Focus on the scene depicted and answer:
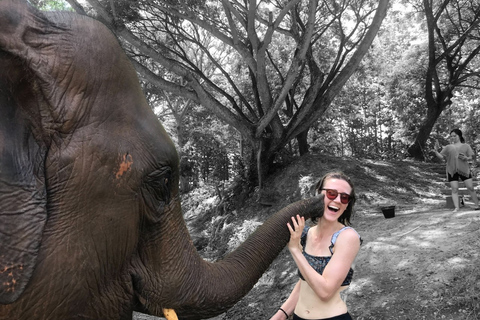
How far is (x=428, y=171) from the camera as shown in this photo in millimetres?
14516

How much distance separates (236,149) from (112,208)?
25.6 meters

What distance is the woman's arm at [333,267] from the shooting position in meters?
1.99

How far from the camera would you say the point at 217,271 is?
6.50ft

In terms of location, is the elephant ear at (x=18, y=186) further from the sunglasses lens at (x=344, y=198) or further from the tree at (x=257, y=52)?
the tree at (x=257, y=52)

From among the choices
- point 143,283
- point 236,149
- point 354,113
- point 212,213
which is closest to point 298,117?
point 212,213

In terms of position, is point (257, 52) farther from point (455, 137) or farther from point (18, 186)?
point (18, 186)

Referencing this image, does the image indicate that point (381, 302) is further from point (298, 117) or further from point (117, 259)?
point (298, 117)

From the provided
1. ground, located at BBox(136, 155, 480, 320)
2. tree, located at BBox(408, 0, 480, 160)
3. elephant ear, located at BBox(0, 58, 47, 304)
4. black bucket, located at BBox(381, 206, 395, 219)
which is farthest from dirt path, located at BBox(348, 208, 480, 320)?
tree, located at BBox(408, 0, 480, 160)

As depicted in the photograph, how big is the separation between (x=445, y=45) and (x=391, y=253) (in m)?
12.5

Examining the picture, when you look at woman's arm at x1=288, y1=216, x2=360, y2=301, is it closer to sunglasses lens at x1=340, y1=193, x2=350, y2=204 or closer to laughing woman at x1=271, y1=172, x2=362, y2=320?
laughing woman at x1=271, y1=172, x2=362, y2=320

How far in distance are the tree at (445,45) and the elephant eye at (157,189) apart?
51.8 feet

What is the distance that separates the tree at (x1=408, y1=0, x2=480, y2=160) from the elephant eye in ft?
51.8

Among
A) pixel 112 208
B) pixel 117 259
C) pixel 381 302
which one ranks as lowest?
pixel 381 302

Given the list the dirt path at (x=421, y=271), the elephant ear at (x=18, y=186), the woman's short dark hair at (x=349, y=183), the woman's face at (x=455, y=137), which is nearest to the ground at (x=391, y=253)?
the dirt path at (x=421, y=271)
